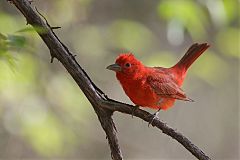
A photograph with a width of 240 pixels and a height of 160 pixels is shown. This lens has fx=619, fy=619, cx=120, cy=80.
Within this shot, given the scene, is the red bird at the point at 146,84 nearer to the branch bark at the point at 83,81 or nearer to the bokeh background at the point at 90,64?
the bokeh background at the point at 90,64

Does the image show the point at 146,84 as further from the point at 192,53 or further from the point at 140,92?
the point at 192,53

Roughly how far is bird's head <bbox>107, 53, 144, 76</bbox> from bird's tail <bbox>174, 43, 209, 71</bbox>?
218mm

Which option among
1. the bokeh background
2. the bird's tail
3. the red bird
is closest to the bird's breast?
the red bird

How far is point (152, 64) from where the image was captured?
2.78 meters

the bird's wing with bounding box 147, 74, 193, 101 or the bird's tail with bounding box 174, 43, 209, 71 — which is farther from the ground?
the bird's tail with bounding box 174, 43, 209, 71

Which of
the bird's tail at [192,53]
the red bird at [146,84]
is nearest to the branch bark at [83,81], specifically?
the red bird at [146,84]

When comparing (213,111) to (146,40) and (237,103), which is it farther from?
(146,40)

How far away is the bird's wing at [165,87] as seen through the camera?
177cm

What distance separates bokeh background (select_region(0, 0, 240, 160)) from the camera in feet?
7.28

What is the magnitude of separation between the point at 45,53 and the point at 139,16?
0.94 meters

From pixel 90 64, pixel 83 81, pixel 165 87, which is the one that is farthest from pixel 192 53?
pixel 90 64

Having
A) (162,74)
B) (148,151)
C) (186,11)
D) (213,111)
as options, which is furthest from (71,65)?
(213,111)

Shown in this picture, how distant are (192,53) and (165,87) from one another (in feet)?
0.63

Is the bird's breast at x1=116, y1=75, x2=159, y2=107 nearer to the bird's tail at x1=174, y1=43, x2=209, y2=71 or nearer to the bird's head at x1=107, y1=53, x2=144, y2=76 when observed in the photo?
the bird's head at x1=107, y1=53, x2=144, y2=76
